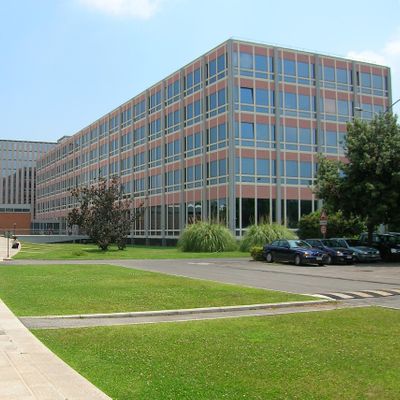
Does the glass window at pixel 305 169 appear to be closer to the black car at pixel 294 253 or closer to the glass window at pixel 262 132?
the glass window at pixel 262 132

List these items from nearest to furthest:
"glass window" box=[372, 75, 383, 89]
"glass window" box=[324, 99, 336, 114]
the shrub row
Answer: the shrub row
"glass window" box=[324, 99, 336, 114]
"glass window" box=[372, 75, 383, 89]

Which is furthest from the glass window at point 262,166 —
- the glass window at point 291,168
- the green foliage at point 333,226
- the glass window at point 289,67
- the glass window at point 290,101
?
the glass window at point 289,67

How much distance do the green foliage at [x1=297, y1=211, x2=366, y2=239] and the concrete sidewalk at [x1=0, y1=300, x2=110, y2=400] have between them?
35290 mm

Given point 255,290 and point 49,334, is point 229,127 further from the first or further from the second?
point 49,334

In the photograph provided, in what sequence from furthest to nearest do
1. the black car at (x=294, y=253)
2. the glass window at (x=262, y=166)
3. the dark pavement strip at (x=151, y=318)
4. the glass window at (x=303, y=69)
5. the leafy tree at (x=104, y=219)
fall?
the glass window at (x=303, y=69)
the glass window at (x=262, y=166)
the leafy tree at (x=104, y=219)
the black car at (x=294, y=253)
the dark pavement strip at (x=151, y=318)

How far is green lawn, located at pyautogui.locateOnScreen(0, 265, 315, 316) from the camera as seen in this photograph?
479 inches

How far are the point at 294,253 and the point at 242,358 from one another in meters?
22.9

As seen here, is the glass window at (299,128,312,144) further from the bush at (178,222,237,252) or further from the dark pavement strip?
the dark pavement strip

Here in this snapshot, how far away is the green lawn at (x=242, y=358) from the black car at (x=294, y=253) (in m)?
18.3

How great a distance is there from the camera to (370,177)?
31484 mm

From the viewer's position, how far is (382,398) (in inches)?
211

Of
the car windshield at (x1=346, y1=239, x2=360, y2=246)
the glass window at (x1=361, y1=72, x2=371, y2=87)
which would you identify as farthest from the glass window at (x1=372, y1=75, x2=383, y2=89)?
the car windshield at (x1=346, y1=239, x2=360, y2=246)

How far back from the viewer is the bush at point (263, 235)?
37031 mm

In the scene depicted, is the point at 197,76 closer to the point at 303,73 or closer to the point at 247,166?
the point at 303,73
